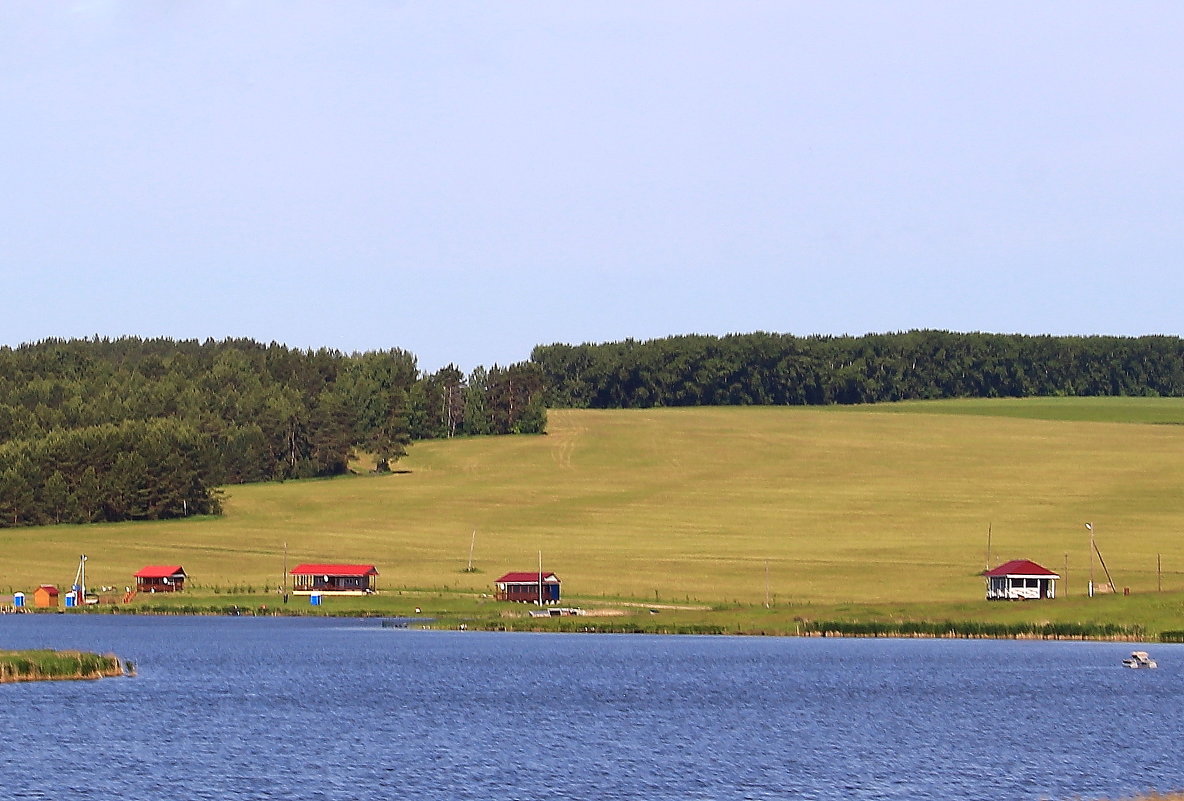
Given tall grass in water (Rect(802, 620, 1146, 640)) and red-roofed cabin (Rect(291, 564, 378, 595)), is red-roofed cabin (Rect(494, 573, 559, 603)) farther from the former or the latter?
tall grass in water (Rect(802, 620, 1146, 640))

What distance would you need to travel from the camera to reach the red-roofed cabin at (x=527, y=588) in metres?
140

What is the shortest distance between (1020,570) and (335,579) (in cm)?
5349

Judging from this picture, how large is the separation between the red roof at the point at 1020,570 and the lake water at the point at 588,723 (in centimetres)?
1861

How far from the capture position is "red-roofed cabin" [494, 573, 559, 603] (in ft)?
460

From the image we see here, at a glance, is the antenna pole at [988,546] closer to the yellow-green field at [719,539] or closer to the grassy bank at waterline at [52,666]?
the yellow-green field at [719,539]

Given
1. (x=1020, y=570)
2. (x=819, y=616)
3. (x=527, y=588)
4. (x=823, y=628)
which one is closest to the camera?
(x=823, y=628)

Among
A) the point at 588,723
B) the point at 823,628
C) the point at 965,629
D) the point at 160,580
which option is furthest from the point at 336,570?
the point at 588,723

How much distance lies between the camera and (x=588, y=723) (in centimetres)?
7119

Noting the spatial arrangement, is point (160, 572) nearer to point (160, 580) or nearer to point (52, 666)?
point (160, 580)

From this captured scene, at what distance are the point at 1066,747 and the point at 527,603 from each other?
77.1 metres

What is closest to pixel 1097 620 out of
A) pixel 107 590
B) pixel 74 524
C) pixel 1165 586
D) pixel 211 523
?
pixel 1165 586

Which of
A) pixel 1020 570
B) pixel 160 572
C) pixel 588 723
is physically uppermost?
pixel 1020 570

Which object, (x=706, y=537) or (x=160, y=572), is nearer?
(x=160, y=572)

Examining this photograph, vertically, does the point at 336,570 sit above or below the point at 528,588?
above
